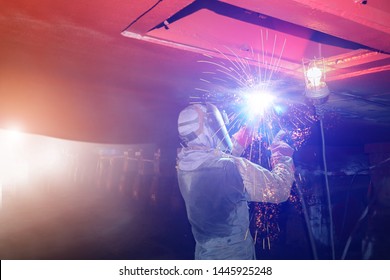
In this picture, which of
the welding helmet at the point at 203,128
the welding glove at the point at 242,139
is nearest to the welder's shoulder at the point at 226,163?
the welding helmet at the point at 203,128

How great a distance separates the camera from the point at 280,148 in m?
2.50

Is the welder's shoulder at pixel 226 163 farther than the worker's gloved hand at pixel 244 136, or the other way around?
the worker's gloved hand at pixel 244 136

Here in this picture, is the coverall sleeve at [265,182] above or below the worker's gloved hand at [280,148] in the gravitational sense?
below

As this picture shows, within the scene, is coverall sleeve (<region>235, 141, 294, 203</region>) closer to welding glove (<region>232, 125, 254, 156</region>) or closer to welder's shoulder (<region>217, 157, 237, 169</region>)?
welder's shoulder (<region>217, 157, 237, 169</region>)

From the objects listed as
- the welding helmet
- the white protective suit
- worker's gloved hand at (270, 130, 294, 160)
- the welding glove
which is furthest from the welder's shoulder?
worker's gloved hand at (270, 130, 294, 160)

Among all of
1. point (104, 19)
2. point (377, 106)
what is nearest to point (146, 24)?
point (104, 19)

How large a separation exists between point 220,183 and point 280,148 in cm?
71

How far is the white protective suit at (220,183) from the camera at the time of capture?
2271mm

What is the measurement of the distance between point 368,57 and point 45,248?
8490 millimetres

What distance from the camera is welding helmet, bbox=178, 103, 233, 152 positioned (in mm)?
2484

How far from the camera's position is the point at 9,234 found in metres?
8.53

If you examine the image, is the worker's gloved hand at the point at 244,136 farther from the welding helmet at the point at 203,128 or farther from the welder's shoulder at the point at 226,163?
the welder's shoulder at the point at 226,163

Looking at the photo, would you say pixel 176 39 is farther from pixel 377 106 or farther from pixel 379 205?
pixel 379 205

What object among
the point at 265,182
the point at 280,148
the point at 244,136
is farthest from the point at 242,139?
the point at 265,182
